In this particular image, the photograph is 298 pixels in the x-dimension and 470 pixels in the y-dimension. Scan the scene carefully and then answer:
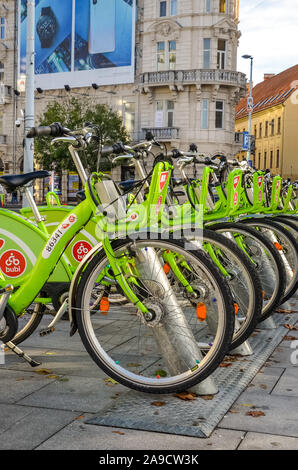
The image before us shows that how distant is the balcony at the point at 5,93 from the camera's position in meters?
49.3

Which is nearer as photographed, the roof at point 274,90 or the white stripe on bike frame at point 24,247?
the white stripe on bike frame at point 24,247

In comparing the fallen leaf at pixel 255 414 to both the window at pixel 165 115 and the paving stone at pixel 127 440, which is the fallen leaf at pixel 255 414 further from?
the window at pixel 165 115

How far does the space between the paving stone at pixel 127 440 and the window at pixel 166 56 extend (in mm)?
42282

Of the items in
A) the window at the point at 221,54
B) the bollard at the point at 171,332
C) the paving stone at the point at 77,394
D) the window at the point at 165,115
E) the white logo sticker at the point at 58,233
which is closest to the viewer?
the paving stone at the point at 77,394

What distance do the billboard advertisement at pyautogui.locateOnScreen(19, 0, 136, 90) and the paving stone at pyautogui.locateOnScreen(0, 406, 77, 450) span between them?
42.5m

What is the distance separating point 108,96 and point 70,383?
43165 millimetres

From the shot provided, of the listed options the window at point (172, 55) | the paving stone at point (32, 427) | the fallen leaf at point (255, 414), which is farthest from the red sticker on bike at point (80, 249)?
the window at point (172, 55)

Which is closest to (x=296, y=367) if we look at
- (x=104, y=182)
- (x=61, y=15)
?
(x=104, y=182)

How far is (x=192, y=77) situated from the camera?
140 ft

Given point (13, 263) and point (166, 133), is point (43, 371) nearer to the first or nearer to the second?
point (13, 263)

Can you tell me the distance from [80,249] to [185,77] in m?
38.0

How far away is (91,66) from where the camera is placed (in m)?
45.5

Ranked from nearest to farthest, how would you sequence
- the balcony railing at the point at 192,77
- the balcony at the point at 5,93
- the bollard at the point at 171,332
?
the bollard at the point at 171,332 → the balcony railing at the point at 192,77 → the balcony at the point at 5,93

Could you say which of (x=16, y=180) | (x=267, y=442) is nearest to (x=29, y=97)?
(x=16, y=180)
